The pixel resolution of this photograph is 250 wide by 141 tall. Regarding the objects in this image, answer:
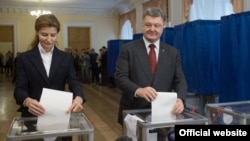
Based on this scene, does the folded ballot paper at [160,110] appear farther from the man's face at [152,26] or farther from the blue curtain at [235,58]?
the blue curtain at [235,58]

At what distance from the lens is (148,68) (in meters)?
1.83

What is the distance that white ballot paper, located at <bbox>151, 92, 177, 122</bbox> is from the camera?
1520 mm

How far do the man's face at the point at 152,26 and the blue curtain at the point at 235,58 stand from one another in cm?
217

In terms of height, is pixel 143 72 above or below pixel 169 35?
below

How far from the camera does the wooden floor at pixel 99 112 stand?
4.65 metres

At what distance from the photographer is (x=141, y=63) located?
183 centimetres

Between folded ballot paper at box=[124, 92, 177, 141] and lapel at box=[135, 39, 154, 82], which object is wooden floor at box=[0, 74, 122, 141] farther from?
folded ballot paper at box=[124, 92, 177, 141]

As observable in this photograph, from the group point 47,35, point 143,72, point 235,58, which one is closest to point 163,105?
point 143,72

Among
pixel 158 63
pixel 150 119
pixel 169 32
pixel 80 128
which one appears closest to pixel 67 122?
pixel 80 128

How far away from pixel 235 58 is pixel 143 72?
2296 millimetres

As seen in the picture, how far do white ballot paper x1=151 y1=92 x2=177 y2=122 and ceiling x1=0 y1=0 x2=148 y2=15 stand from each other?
9.33m

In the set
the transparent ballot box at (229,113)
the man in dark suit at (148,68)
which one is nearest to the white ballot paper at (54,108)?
the man in dark suit at (148,68)

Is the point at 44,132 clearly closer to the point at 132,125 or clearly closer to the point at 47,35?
the point at 132,125

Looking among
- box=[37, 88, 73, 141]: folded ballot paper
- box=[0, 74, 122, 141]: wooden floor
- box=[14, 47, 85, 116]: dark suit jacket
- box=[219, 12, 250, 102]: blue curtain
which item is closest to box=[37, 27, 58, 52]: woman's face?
box=[14, 47, 85, 116]: dark suit jacket
